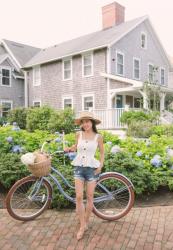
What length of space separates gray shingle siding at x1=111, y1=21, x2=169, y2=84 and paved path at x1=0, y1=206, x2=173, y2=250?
56.5 feet

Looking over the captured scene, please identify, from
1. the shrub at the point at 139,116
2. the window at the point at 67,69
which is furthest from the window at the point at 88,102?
the shrub at the point at 139,116

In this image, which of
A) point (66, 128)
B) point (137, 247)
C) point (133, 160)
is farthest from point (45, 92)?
point (137, 247)

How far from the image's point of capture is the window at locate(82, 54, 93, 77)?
21.3 m

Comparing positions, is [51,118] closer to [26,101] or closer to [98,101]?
[98,101]

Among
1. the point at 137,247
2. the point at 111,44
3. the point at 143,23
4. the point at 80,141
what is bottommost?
the point at 137,247

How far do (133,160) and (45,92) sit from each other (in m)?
19.7

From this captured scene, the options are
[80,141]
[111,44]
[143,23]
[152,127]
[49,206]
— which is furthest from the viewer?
[143,23]

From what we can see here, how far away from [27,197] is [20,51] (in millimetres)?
25232

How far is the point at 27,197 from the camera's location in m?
4.38

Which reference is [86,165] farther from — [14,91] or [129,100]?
[14,91]

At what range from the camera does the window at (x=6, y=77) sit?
82.6 feet

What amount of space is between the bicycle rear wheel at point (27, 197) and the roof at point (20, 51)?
2287 centimetres

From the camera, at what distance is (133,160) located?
5.54 meters

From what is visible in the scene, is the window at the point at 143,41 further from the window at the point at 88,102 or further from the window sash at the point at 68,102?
the window sash at the point at 68,102
